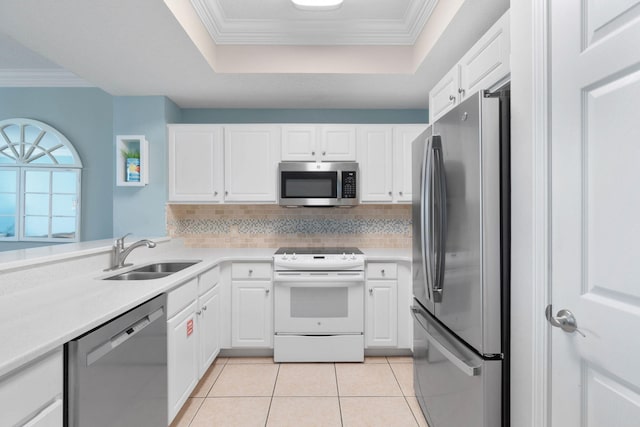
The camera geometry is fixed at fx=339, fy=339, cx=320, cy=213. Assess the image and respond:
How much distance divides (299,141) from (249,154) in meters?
0.50

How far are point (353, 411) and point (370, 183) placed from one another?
1.91 metres

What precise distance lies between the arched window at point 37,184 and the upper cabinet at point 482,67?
3.89 metres

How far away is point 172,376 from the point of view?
6.20 feet

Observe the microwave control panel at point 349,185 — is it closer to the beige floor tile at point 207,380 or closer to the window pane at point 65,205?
the beige floor tile at point 207,380

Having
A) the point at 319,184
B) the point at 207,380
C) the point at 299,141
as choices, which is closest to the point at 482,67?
the point at 319,184

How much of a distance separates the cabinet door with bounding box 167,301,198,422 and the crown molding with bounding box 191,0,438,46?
2018 mm

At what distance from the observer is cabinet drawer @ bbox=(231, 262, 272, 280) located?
2.92 meters

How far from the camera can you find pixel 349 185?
10.3 ft

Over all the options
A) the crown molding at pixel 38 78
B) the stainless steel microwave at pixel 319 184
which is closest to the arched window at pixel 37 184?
the crown molding at pixel 38 78

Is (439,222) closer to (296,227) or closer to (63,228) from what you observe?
(296,227)

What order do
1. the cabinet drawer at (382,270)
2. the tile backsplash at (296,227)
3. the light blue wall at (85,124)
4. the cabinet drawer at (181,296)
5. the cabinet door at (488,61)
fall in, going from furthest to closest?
the light blue wall at (85,124) < the tile backsplash at (296,227) < the cabinet drawer at (382,270) < the cabinet drawer at (181,296) < the cabinet door at (488,61)

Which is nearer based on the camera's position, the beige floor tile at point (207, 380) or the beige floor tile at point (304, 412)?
the beige floor tile at point (304, 412)

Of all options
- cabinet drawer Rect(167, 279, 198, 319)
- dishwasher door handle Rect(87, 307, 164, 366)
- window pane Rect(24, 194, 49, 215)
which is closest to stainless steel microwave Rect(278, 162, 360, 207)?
cabinet drawer Rect(167, 279, 198, 319)

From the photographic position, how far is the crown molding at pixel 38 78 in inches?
144
